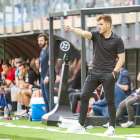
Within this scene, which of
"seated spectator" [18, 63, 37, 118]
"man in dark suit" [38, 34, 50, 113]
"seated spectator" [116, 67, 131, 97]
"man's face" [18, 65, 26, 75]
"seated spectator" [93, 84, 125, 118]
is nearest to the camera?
"seated spectator" [93, 84, 125, 118]

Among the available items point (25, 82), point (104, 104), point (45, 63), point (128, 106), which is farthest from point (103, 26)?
point (25, 82)

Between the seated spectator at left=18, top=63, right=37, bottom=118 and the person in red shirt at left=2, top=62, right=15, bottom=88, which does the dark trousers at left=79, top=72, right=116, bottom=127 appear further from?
the person in red shirt at left=2, top=62, right=15, bottom=88

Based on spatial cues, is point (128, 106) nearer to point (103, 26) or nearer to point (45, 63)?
point (45, 63)

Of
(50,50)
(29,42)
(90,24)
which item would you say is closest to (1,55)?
(29,42)

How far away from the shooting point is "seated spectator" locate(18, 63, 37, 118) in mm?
10605

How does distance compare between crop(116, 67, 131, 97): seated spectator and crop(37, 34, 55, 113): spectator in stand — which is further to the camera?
crop(37, 34, 55, 113): spectator in stand

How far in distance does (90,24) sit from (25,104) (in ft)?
9.26

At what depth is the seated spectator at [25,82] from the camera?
10.6 metres

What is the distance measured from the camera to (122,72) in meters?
8.28

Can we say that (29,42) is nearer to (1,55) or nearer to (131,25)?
(1,55)

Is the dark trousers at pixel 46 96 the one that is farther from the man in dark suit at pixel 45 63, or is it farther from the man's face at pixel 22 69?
Answer: the man's face at pixel 22 69

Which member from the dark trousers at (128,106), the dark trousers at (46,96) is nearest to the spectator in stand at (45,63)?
the dark trousers at (46,96)

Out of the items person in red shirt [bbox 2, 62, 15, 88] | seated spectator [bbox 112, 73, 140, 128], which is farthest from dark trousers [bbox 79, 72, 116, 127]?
person in red shirt [bbox 2, 62, 15, 88]

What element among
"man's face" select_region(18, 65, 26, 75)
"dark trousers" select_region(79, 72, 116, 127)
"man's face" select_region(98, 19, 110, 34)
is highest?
"man's face" select_region(98, 19, 110, 34)
